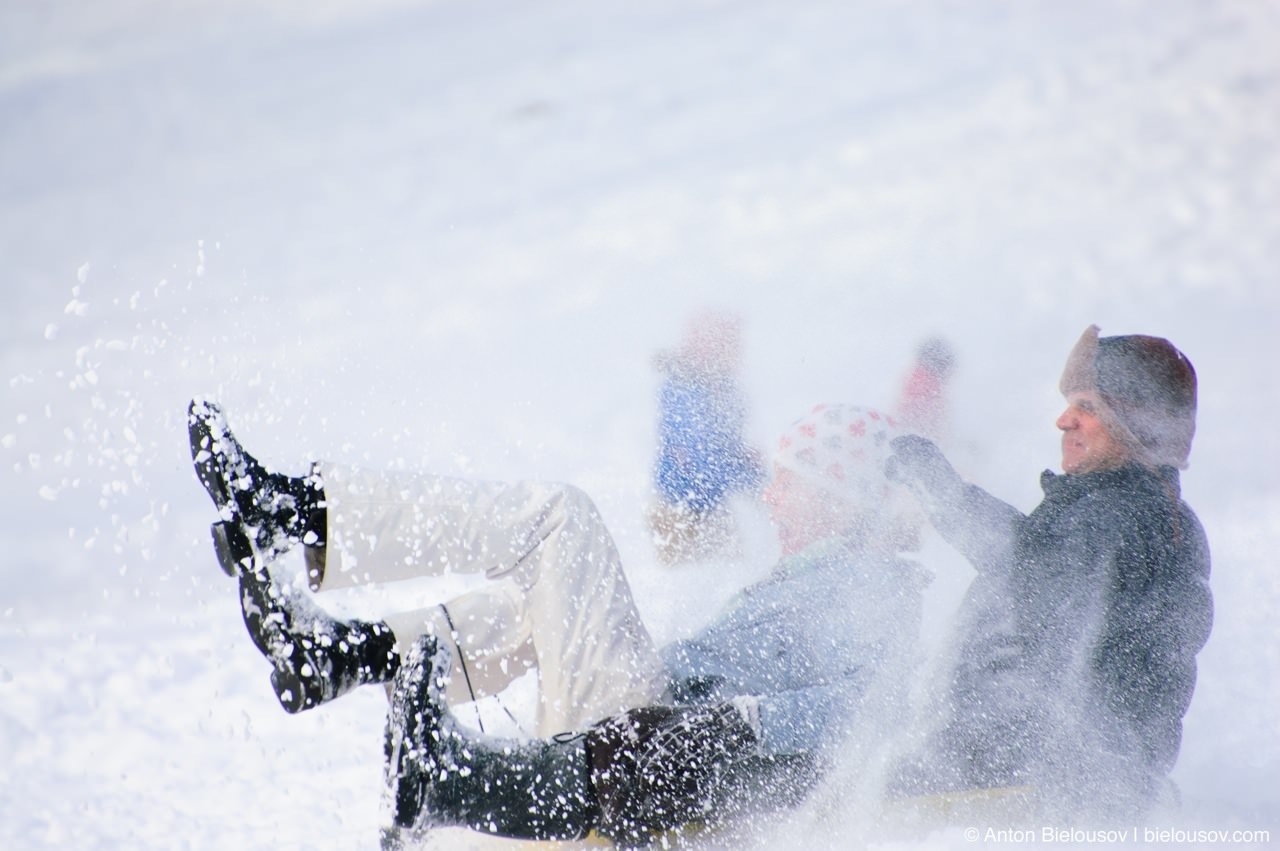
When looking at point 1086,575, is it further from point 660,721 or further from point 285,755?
point 285,755

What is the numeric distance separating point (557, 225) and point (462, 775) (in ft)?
14.8

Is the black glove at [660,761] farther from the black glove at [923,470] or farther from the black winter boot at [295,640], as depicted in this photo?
the black glove at [923,470]

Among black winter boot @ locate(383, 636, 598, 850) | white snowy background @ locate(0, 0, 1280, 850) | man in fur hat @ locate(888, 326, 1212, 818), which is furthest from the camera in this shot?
white snowy background @ locate(0, 0, 1280, 850)

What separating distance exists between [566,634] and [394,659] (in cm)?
22

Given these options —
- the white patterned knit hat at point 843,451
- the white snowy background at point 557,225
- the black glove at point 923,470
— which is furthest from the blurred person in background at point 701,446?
the white snowy background at point 557,225

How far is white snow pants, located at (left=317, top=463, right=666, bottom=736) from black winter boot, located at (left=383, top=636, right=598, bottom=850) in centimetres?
11

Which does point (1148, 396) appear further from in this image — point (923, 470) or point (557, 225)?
point (557, 225)

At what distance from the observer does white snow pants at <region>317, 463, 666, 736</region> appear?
1.39 m

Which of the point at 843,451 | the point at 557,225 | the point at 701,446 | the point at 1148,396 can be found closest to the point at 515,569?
the point at 843,451

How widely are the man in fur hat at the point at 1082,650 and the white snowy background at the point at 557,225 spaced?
1.14 meters

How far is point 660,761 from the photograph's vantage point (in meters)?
1.37

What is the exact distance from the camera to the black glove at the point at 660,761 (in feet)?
4.42

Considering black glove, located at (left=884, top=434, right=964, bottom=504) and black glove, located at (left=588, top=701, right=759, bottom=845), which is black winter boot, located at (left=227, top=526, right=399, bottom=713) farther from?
black glove, located at (left=884, top=434, right=964, bottom=504)

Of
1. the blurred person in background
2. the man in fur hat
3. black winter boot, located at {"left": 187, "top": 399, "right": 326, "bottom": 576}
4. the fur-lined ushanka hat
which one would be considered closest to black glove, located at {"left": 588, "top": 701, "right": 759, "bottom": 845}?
the man in fur hat
